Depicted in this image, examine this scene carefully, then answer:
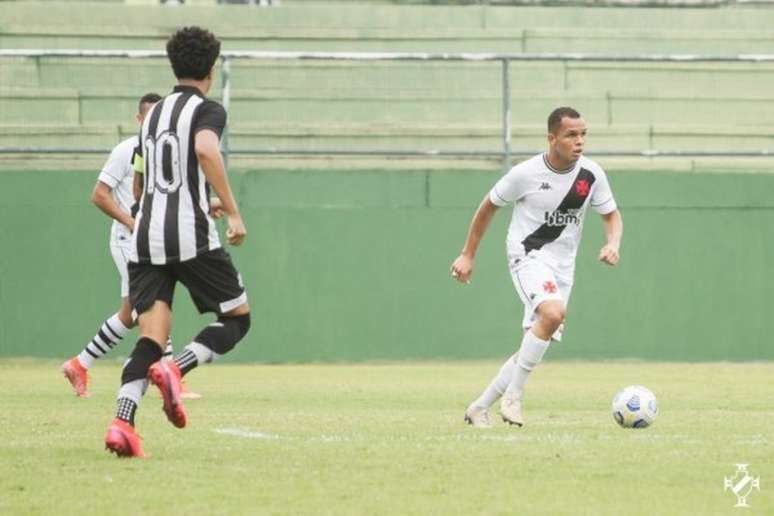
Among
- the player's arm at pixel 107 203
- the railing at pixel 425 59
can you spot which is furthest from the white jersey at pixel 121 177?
the railing at pixel 425 59

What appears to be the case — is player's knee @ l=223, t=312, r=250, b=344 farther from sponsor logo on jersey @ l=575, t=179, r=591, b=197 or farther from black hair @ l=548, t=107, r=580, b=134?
sponsor logo on jersey @ l=575, t=179, r=591, b=197

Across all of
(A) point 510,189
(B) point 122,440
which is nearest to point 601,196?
(A) point 510,189

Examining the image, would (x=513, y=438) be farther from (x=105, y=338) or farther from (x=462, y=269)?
(x=105, y=338)

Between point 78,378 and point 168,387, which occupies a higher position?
point 168,387

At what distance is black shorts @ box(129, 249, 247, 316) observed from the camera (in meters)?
8.48

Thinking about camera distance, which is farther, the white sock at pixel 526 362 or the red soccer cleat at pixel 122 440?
the white sock at pixel 526 362

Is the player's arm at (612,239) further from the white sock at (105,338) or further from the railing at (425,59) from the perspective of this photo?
the railing at (425,59)

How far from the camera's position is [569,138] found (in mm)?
10758

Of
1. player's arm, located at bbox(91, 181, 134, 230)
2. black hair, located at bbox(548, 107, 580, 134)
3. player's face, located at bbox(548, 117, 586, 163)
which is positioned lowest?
player's arm, located at bbox(91, 181, 134, 230)

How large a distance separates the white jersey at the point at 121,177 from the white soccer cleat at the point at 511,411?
12.5ft

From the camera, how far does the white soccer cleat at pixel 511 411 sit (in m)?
10.3

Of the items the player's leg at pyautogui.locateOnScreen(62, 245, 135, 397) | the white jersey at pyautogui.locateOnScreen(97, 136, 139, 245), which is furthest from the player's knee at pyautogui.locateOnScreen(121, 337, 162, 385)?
the player's leg at pyautogui.locateOnScreen(62, 245, 135, 397)

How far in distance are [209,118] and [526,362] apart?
116 inches

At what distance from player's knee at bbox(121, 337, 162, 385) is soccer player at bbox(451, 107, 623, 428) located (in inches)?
107
